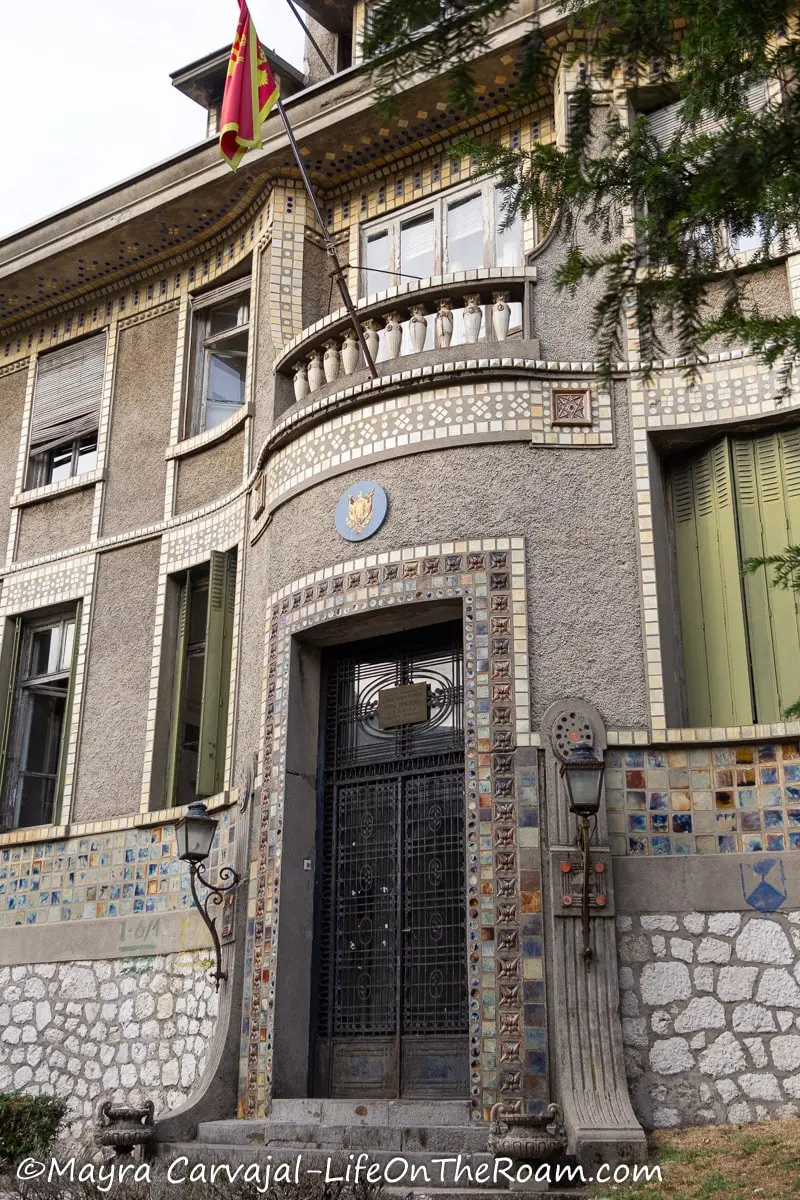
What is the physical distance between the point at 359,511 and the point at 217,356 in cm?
429

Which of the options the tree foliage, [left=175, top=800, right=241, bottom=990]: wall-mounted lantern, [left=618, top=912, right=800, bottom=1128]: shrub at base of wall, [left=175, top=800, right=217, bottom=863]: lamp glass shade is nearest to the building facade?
[left=618, top=912, right=800, bottom=1128]: shrub at base of wall

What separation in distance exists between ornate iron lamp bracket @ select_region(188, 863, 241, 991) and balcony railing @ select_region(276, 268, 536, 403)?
4.14 metres

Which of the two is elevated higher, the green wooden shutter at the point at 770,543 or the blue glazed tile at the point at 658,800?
the green wooden shutter at the point at 770,543

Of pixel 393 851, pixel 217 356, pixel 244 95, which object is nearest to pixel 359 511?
pixel 393 851

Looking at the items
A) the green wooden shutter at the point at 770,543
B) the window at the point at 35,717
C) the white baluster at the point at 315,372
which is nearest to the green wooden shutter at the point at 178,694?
the window at the point at 35,717

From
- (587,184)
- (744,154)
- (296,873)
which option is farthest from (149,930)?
(744,154)

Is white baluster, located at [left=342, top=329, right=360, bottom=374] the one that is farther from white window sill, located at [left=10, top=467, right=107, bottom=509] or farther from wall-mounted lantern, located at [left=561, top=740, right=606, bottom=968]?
wall-mounted lantern, located at [left=561, top=740, right=606, bottom=968]

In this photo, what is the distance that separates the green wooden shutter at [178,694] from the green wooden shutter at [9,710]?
2.36m

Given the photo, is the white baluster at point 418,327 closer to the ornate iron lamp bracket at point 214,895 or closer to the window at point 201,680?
the window at point 201,680

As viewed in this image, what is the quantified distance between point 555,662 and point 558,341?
2746 mm

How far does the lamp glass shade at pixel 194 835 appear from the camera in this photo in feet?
34.7

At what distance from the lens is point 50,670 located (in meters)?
14.4

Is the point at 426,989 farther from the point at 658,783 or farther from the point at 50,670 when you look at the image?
the point at 50,670

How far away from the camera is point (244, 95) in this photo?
11977 millimetres
